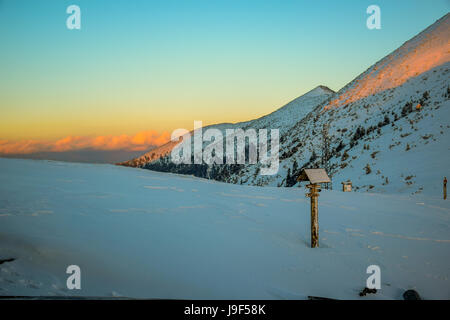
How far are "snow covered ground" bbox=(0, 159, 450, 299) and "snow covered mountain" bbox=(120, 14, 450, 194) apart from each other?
1442 cm

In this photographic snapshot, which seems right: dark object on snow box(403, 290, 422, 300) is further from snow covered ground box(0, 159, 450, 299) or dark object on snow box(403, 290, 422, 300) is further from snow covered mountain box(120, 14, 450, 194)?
snow covered mountain box(120, 14, 450, 194)

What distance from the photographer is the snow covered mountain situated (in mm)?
26656

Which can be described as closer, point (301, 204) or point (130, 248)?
point (130, 248)

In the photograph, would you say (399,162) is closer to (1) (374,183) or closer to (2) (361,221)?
(1) (374,183)

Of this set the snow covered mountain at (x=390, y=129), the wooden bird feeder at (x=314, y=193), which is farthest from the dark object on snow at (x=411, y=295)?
the snow covered mountain at (x=390, y=129)

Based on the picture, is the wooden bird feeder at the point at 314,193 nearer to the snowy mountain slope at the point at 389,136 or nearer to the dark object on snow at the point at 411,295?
the dark object on snow at the point at 411,295

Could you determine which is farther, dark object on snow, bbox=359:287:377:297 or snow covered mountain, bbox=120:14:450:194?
snow covered mountain, bbox=120:14:450:194

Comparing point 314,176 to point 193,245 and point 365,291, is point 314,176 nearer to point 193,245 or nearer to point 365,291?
point 365,291

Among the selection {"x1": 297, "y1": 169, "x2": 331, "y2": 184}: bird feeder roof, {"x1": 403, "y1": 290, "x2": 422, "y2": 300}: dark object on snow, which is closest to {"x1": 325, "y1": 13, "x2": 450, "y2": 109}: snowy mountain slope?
{"x1": 297, "y1": 169, "x2": 331, "y2": 184}: bird feeder roof

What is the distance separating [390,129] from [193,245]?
36142mm

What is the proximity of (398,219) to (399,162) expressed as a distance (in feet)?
57.8

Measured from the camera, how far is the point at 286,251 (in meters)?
8.54

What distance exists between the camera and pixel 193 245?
7938mm
